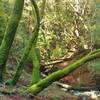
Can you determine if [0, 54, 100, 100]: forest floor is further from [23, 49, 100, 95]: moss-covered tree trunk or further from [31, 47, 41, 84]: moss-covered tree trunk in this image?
[31, 47, 41, 84]: moss-covered tree trunk

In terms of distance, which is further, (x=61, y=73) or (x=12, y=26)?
(x=12, y=26)

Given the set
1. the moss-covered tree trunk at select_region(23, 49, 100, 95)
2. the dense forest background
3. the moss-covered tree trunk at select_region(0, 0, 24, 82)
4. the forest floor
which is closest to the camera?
the moss-covered tree trunk at select_region(23, 49, 100, 95)

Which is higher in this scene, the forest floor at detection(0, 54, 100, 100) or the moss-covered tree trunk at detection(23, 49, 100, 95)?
the moss-covered tree trunk at detection(23, 49, 100, 95)

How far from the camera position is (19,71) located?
1288cm

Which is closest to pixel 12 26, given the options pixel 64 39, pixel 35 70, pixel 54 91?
pixel 35 70

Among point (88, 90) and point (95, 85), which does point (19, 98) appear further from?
point (95, 85)

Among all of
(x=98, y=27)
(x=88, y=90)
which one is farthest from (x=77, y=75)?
(x=98, y=27)

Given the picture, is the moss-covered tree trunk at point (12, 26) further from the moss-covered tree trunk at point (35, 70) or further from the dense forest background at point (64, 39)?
the dense forest background at point (64, 39)

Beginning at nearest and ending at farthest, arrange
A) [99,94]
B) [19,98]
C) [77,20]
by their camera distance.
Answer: [19,98]
[99,94]
[77,20]

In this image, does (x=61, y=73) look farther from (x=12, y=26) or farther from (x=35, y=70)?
(x=12, y=26)

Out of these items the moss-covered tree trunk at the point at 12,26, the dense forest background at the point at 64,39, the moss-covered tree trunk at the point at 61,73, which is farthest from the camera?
the dense forest background at the point at 64,39

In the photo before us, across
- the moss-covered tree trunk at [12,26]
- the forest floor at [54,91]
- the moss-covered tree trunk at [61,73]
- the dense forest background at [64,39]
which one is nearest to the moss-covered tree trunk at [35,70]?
the forest floor at [54,91]

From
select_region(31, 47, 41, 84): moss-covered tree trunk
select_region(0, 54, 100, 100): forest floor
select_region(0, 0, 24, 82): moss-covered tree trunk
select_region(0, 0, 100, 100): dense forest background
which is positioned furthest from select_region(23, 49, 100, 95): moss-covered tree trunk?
select_region(0, 0, 100, 100): dense forest background

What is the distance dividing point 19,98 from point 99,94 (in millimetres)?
9339
